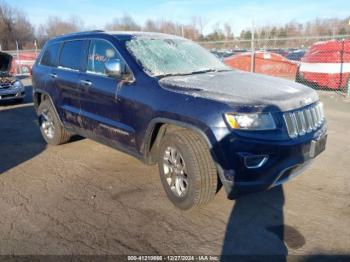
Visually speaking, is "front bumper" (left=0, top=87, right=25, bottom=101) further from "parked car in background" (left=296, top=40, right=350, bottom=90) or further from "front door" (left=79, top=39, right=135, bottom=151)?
"parked car in background" (left=296, top=40, right=350, bottom=90)

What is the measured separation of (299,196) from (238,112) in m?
1.45

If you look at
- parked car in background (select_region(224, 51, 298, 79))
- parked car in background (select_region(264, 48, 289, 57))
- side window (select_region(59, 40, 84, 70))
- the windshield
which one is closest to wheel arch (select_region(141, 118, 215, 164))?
the windshield

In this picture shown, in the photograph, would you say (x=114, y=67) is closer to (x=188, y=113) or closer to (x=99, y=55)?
(x=99, y=55)

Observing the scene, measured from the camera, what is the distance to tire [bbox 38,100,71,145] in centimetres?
566

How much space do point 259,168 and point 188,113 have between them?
2.72 feet

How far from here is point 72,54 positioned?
5.09 metres

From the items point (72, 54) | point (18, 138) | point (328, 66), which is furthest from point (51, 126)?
point (328, 66)

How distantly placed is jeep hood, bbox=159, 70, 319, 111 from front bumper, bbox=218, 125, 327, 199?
1.15 ft

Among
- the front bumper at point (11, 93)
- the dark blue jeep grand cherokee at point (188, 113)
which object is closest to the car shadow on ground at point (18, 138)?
the front bumper at point (11, 93)

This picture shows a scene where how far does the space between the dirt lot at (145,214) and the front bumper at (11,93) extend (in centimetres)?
581

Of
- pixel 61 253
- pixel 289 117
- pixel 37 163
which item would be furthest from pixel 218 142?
pixel 37 163

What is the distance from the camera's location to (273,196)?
383cm

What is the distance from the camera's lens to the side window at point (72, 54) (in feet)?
16.0

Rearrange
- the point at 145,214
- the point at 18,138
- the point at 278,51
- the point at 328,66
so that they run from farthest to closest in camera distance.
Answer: the point at 278,51
the point at 328,66
the point at 18,138
the point at 145,214
